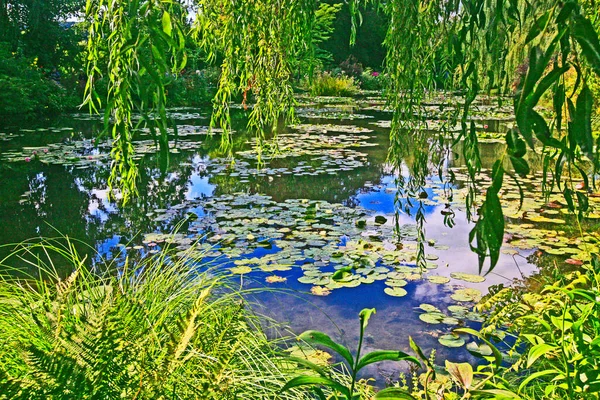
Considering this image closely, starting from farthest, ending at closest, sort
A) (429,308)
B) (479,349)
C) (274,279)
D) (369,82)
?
(369,82), (274,279), (429,308), (479,349)

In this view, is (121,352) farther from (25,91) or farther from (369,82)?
(369,82)

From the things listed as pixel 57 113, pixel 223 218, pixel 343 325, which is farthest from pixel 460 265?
pixel 57 113

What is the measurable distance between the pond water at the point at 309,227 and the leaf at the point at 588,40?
0.86 metres

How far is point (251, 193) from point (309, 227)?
3.46 ft

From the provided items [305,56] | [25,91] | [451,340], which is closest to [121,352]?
[305,56]

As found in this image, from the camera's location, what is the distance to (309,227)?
360 centimetres

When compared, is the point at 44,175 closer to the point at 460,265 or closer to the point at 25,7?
the point at 460,265

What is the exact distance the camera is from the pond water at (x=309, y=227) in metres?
2.49

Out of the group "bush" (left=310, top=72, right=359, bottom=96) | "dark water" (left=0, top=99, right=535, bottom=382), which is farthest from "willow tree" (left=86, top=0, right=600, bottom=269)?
"bush" (left=310, top=72, right=359, bottom=96)

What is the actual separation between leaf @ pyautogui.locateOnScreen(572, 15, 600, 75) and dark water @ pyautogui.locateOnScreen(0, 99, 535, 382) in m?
0.80

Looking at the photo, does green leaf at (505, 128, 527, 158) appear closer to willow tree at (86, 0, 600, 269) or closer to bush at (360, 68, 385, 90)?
willow tree at (86, 0, 600, 269)

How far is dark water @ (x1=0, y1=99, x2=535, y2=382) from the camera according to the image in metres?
2.42

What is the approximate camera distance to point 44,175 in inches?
206

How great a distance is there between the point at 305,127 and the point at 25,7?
7015mm
